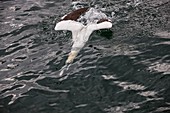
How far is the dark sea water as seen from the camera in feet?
26.7

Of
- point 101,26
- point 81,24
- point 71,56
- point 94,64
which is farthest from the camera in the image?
point 81,24

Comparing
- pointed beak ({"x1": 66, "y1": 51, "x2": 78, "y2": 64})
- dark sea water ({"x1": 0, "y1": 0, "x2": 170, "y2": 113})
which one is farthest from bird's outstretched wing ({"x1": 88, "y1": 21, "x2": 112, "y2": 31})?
pointed beak ({"x1": 66, "y1": 51, "x2": 78, "y2": 64})

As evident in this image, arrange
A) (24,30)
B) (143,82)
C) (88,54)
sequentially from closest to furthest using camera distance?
(143,82) < (88,54) < (24,30)

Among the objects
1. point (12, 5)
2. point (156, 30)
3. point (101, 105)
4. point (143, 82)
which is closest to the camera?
point (101, 105)

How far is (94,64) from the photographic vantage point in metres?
9.48

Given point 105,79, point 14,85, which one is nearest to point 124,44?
point 105,79

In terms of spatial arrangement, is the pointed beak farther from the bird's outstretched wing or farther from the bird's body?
the bird's outstretched wing

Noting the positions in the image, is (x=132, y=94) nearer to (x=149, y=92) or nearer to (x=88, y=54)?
(x=149, y=92)

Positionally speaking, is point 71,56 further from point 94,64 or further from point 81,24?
point 81,24

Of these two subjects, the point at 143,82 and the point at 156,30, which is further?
the point at 156,30

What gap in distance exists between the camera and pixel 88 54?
9977mm

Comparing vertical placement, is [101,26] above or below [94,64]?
above

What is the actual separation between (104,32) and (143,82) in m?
2.92

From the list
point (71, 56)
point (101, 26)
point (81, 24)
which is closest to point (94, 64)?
point (71, 56)
